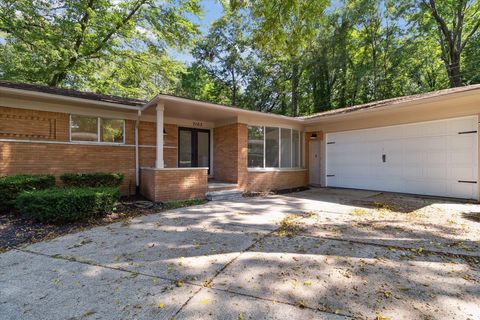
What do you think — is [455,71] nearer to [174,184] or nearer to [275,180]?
[275,180]

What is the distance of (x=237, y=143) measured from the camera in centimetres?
902

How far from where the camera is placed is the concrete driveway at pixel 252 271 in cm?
228

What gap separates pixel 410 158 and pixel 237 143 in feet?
18.9

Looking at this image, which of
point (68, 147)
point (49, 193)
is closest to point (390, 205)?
point (49, 193)

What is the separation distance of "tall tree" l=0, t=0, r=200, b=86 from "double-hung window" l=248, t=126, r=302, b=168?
731 cm

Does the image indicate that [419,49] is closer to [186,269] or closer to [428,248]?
[428,248]

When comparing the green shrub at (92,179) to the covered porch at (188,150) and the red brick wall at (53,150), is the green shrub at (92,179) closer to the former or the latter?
the red brick wall at (53,150)

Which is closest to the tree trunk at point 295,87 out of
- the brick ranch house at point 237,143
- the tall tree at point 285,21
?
the brick ranch house at point 237,143

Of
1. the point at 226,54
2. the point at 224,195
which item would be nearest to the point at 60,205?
the point at 224,195

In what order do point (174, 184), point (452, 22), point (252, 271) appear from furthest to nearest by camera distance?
point (452, 22)
point (174, 184)
point (252, 271)

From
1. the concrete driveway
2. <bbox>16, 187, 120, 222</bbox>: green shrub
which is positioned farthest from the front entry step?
<bbox>16, 187, 120, 222</bbox>: green shrub

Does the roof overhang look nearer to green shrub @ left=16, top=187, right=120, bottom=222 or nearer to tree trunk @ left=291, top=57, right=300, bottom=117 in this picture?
green shrub @ left=16, top=187, right=120, bottom=222

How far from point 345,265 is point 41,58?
49.0 ft

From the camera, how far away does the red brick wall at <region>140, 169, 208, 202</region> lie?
7043mm
